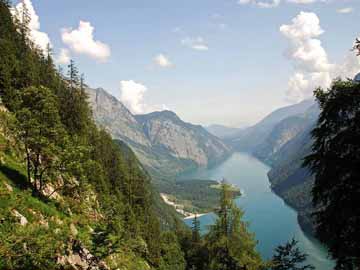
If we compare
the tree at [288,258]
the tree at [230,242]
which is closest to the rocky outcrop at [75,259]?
the tree at [288,258]

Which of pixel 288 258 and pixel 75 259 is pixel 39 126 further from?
pixel 288 258

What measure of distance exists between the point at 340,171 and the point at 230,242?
19254 millimetres

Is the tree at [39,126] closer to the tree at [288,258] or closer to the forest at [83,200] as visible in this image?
the forest at [83,200]

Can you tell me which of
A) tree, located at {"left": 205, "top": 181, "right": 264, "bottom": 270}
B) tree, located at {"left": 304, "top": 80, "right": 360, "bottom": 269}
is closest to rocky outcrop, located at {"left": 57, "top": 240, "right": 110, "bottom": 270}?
tree, located at {"left": 304, "top": 80, "right": 360, "bottom": 269}

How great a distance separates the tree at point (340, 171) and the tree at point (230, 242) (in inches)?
632

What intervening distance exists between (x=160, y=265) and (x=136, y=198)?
1974cm

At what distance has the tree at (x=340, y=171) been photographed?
48.6ft

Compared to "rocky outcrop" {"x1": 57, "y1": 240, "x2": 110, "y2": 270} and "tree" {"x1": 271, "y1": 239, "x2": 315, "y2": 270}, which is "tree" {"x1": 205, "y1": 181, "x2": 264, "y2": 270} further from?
"rocky outcrop" {"x1": 57, "y1": 240, "x2": 110, "y2": 270}

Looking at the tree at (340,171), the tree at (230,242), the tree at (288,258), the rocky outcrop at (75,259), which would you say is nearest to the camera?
the tree at (340,171)

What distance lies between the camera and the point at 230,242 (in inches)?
1268

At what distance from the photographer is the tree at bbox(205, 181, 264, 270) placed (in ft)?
102

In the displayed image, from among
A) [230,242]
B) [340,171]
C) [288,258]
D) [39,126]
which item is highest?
[39,126]

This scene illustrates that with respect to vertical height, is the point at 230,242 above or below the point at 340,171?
below

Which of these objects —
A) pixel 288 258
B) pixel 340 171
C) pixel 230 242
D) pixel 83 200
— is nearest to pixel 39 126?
pixel 230 242
